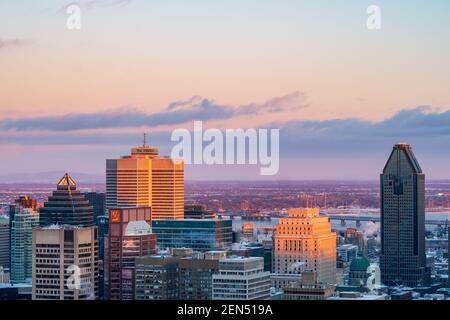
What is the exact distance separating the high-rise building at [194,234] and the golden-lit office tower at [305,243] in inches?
31.2

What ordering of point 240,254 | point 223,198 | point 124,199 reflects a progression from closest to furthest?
1. point 223,198
2. point 240,254
3. point 124,199

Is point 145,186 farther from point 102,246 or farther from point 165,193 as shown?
point 102,246

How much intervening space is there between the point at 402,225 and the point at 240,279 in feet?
22.4

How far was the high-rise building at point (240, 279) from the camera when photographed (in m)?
9.00

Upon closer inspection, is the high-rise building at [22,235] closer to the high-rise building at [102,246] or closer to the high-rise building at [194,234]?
the high-rise building at [102,246]

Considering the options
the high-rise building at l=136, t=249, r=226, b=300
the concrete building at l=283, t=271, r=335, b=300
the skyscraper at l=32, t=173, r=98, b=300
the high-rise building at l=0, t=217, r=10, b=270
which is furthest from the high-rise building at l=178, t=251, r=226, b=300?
the high-rise building at l=0, t=217, r=10, b=270

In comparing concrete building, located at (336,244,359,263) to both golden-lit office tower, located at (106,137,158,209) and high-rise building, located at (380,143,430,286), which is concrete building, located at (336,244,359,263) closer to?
high-rise building, located at (380,143,430,286)

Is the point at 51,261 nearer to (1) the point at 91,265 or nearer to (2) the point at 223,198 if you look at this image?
(1) the point at 91,265

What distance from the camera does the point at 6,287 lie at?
1131 centimetres

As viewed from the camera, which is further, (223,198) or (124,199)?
(124,199)

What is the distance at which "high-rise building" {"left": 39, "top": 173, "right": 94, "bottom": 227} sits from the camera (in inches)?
569

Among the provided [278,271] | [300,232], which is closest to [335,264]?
[300,232]

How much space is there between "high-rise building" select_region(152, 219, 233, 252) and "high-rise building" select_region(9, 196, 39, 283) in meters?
1.80

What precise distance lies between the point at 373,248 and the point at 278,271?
13.4ft
